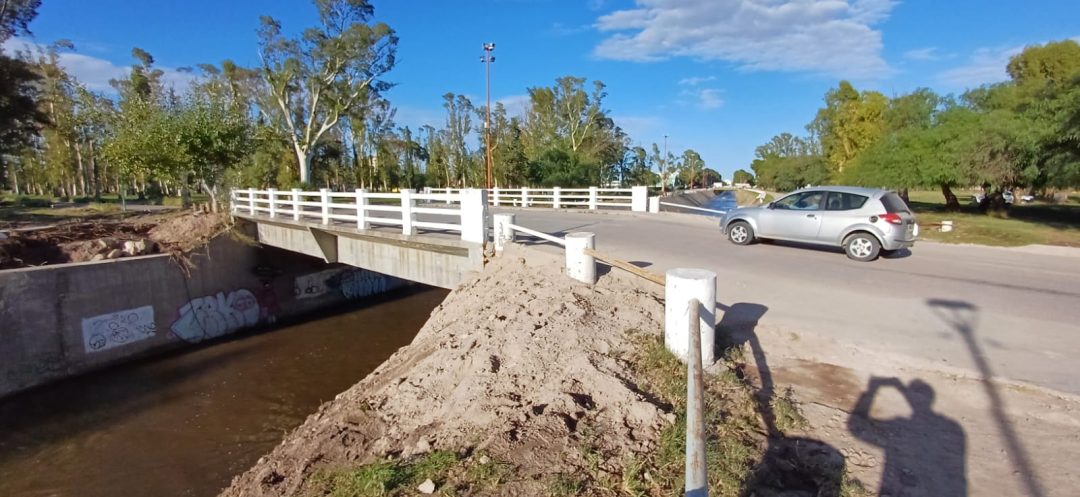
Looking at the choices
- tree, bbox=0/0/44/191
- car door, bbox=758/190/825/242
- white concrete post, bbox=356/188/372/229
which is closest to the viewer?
car door, bbox=758/190/825/242

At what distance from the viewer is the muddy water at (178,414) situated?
26.1ft

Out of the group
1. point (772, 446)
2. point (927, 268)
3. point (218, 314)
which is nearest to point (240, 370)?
Answer: point (218, 314)

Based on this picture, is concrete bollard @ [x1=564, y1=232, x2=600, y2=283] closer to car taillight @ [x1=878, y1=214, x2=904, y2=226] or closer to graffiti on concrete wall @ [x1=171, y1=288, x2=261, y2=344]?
car taillight @ [x1=878, y1=214, x2=904, y2=226]

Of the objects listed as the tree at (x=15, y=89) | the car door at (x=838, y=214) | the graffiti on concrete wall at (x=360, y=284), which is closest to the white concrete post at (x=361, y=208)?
the graffiti on concrete wall at (x=360, y=284)

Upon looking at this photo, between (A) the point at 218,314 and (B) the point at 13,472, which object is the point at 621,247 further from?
(A) the point at 218,314

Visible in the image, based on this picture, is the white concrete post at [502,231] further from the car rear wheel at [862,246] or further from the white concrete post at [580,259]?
the car rear wheel at [862,246]

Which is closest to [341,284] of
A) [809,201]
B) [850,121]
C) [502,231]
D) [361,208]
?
[361,208]

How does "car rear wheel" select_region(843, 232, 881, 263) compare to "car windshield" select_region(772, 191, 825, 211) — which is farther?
"car windshield" select_region(772, 191, 825, 211)

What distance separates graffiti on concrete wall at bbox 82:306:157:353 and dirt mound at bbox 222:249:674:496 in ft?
37.9

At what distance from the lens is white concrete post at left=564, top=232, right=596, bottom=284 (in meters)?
6.88

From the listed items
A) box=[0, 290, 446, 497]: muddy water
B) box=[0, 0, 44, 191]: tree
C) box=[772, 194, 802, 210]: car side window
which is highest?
box=[0, 0, 44, 191]: tree

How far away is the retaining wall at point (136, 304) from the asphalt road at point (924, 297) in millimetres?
12853

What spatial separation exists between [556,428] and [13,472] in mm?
10626

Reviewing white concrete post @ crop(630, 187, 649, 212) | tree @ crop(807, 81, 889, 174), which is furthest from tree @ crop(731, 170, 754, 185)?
white concrete post @ crop(630, 187, 649, 212)
